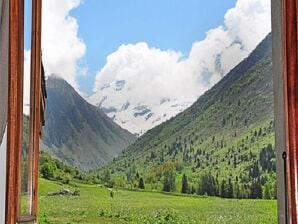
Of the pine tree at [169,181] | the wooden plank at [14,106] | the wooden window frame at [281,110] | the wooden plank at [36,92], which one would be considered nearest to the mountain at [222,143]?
the pine tree at [169,181]

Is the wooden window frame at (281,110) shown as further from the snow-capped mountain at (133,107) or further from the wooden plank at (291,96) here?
the snow-capped mountain at (133,107)

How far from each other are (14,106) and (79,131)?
91 cm

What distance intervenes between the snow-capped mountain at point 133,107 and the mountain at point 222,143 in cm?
5

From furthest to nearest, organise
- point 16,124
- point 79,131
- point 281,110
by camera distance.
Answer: point 79,131 → point 281,110 → point 16,124

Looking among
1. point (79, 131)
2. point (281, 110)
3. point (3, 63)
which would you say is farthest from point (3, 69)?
point (281, 110)

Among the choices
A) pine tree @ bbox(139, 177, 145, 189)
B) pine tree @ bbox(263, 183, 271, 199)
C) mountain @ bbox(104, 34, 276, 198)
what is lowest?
pine tree @ bbox(263, 183, 271, 199)

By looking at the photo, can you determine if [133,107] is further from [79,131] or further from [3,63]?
[3,63]

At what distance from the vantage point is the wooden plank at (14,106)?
2398mm

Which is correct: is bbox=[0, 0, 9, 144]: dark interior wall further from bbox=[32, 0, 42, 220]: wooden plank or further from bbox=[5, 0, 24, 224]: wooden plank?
bbox=[32, 0, 42, 220]: wooden plank

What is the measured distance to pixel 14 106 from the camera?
246 cm

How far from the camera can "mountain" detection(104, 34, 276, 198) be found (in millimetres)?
3154

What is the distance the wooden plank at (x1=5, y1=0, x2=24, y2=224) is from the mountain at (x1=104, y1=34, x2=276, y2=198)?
3.05 ft

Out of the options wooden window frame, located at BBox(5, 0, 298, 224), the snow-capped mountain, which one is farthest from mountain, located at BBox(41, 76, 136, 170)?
wooden window frame, located at BBox(5, 0, 298, 224)

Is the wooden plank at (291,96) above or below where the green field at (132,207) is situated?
above
